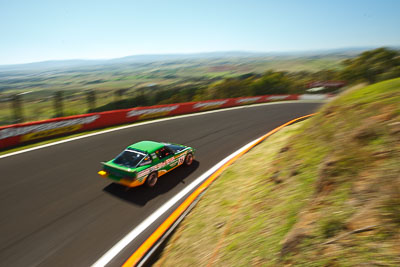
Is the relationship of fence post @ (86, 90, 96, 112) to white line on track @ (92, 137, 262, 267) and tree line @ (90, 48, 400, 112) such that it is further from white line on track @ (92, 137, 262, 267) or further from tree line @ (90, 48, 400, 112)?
white line on track @ (92, 137, 262, 267)

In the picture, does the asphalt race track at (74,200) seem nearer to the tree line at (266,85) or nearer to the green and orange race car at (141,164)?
the green and orange race car at (141,164)

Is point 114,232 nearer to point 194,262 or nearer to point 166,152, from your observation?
point 194,262

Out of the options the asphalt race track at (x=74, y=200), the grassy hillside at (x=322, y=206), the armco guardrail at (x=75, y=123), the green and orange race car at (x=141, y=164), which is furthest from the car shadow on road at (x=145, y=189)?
the armco guardrail at (x=75, y=123)

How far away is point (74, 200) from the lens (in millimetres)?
6586

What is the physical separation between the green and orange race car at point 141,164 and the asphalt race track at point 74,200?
1.26ft

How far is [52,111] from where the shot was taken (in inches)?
544

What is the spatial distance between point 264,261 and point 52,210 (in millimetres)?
5507

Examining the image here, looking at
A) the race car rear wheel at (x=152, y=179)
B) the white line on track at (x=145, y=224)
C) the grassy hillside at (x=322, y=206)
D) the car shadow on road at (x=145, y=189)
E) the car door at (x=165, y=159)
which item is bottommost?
→ the white line on track at (x=145, y=224)

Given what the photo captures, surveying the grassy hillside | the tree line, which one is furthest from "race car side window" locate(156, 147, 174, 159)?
the tree line

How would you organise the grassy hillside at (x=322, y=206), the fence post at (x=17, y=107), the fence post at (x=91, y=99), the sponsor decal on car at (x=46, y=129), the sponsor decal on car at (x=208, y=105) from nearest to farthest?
the grassy hillside at (x=322, y=206) → the sponsor decal on car at (x=46, y=129) → the fence post at (x=17, y=107) → the fence post at (x=91, y=99) → the sponsor decal on car at (x=208, y=105)

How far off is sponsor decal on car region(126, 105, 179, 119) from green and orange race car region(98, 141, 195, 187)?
8338mm

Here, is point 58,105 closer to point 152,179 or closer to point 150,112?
point 150,112

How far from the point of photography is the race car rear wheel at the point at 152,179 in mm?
7281

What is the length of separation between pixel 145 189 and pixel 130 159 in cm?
99
